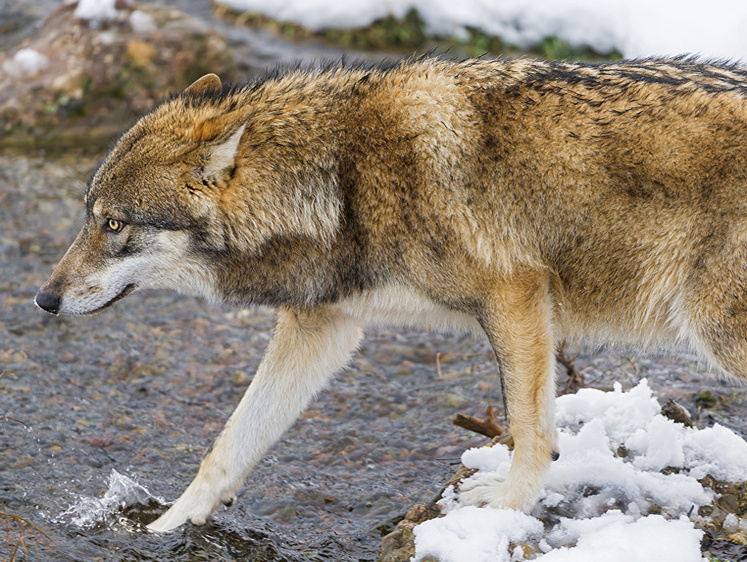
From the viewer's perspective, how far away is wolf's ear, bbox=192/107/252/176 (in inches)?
169

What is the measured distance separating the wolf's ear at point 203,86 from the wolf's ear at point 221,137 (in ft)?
1.51

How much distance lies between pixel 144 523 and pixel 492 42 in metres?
8.91

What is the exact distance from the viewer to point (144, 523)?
15.8 ft

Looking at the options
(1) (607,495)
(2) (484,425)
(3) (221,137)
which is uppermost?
(3) (221,137)

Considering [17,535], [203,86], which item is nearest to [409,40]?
[203,86]

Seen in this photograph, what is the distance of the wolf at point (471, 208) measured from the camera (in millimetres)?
4082

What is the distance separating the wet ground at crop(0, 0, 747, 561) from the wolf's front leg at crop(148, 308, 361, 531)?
→ 0.72 feet

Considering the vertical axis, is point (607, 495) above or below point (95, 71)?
below

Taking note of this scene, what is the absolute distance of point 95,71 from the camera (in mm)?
10398

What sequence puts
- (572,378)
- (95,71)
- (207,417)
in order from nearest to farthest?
1. (572,378)
2. (207,417)
3. (95,71)

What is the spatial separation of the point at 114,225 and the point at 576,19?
8832 millimetres

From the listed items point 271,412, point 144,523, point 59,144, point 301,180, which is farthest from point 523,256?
point 59,144

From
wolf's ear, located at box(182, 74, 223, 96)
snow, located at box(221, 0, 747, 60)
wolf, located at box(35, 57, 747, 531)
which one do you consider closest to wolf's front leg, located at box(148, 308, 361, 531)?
wolf, located at box(35, 57, 747, 531)

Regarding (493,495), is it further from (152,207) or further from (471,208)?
(152,207)
